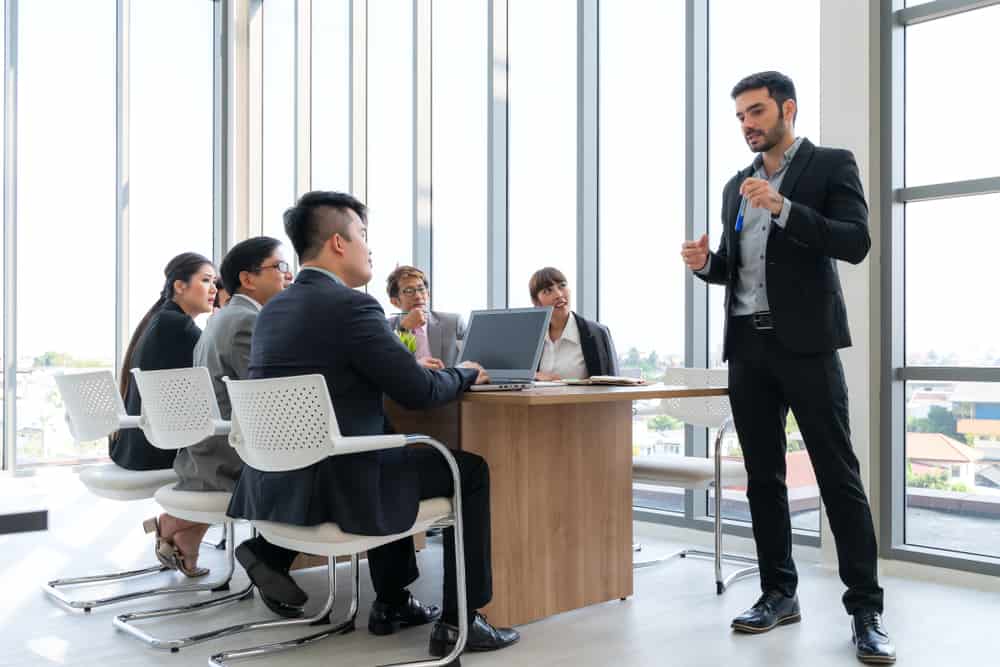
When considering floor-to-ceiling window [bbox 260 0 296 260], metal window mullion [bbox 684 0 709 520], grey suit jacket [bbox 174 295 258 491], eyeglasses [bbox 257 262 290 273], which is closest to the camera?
grey suit jacket [bbox 174 295 258 491]

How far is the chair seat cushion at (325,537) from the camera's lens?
2.37 metres

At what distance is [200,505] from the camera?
2.97 m

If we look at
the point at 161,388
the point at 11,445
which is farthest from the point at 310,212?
the point at 11,445

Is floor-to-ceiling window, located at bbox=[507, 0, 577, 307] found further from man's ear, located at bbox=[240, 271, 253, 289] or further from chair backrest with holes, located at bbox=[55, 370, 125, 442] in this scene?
chair backrest with holes, located at bbox=[55, 370, 125, 442]

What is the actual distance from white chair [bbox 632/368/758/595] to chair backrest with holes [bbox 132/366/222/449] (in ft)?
5.14

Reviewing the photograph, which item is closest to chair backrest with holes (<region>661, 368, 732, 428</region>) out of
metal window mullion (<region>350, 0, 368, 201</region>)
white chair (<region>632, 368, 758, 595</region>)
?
white chair (<region>632, 368, 758, 595</region>)

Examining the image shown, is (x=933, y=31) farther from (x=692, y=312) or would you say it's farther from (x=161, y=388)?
(x=161, y=388)

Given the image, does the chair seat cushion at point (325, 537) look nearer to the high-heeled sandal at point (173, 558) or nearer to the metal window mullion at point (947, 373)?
the high-heeled sandal at point (173, 558)

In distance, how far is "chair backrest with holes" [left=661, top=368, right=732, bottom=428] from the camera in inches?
146

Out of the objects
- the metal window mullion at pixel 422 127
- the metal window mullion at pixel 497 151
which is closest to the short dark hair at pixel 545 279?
the metal window mullion at pixel 497 151

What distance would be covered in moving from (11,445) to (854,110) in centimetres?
503

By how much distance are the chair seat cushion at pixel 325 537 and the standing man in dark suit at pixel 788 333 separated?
1.16 meters

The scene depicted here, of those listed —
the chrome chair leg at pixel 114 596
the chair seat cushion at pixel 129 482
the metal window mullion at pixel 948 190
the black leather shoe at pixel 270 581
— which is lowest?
the chrome chair leg at pixel 114 596

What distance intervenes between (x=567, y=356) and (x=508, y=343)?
1.07 metres
